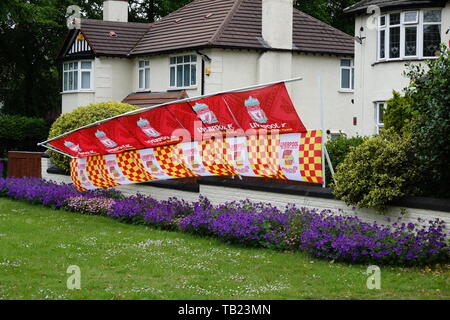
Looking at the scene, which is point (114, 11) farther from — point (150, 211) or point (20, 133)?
point (150, 211)

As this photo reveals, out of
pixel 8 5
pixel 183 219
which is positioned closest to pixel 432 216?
pixel 183 219

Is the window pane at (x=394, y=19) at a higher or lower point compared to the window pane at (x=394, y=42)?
higher

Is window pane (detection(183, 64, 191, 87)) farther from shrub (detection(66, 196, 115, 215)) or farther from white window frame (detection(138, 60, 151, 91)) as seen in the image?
shrub (detection(66, 196, 115, 215))

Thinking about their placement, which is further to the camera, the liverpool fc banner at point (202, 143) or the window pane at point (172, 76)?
the window pane at point (172, 76)

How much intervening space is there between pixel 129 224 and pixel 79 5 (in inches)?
1233

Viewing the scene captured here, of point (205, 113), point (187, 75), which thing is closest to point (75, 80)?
point (187, 75)

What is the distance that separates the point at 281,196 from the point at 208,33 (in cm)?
1919

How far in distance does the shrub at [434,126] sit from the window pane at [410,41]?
12.8m

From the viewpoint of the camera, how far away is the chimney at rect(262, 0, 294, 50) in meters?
31.7

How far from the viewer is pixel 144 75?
36.7 metres

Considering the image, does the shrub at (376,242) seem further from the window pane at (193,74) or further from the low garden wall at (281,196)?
the window pane at (193,74)

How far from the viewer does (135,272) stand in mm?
11469

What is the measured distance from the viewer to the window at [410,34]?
24.8 m

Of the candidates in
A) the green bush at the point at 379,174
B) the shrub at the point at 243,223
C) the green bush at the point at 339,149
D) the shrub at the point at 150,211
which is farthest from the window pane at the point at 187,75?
the green bush at the point at 379,174
